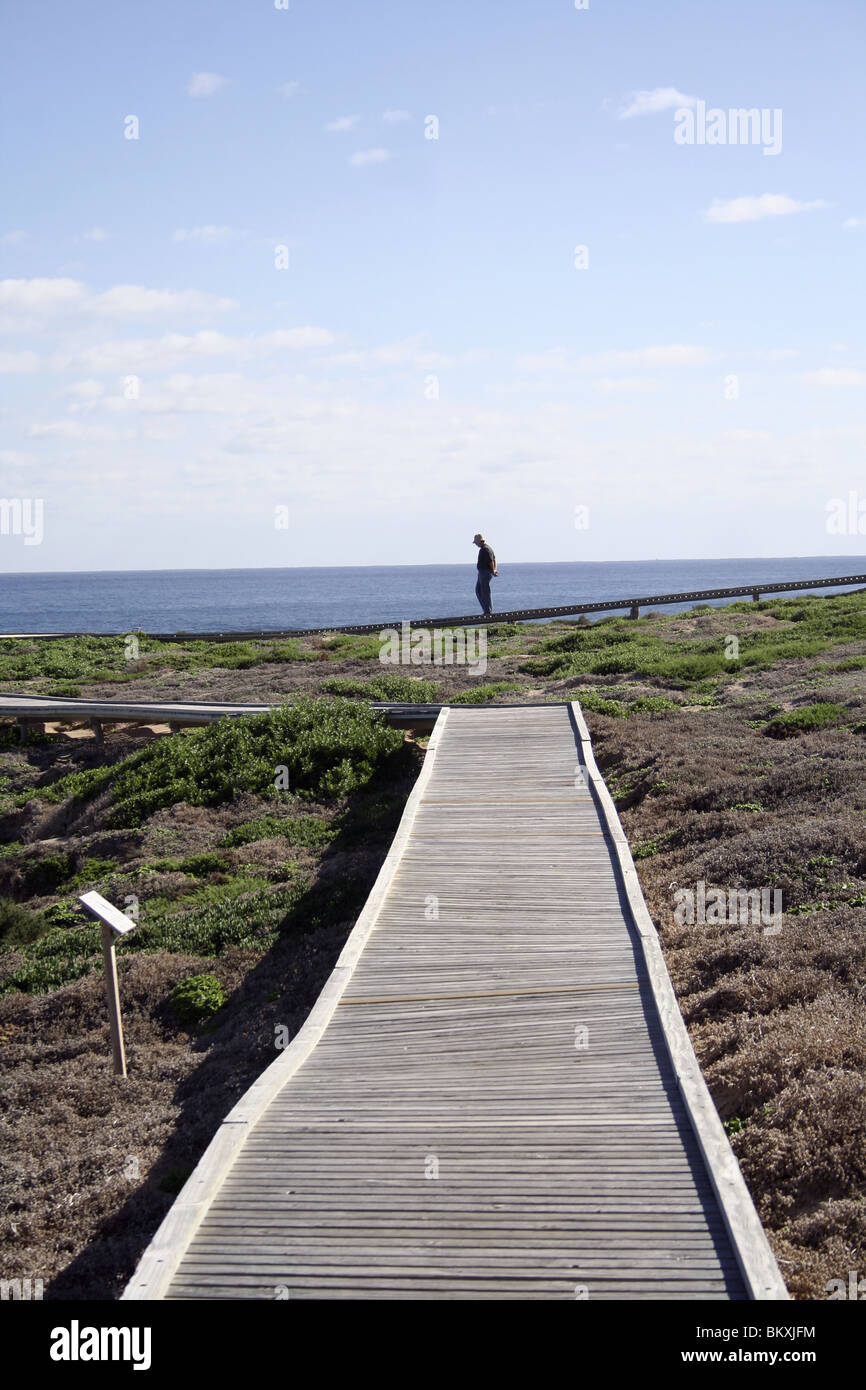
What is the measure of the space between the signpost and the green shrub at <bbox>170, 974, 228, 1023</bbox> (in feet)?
3.68

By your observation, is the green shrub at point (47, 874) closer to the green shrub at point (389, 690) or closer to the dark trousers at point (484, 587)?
the green shrub at point (389, 690)

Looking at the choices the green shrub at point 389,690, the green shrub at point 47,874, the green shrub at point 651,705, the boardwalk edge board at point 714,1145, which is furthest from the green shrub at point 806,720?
the green shrub at point 47,874

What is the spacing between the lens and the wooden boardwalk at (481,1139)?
4945mm

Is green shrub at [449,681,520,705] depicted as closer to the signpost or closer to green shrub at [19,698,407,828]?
green shrub at [19,698,407,828]

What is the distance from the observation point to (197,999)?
10719mm

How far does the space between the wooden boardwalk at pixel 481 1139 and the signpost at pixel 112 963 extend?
7.12 ft

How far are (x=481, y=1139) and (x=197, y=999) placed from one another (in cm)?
549

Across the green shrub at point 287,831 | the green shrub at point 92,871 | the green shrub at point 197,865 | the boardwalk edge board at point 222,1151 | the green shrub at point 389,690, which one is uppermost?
the green shrub at point 389,690

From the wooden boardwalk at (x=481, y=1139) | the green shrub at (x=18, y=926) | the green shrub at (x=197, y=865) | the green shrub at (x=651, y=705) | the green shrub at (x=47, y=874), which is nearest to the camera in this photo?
the wooden boardwalk at (x=481, y=1139)

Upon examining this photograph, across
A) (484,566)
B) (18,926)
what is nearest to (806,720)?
(18,926)

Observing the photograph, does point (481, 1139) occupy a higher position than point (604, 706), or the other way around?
point (604, 706)

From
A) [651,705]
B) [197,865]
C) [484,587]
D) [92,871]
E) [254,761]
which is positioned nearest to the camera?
[197,865]

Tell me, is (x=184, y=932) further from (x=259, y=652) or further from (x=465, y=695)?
(x=259, y=652)

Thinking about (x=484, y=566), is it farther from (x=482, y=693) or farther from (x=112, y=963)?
(x=112, y=963)
